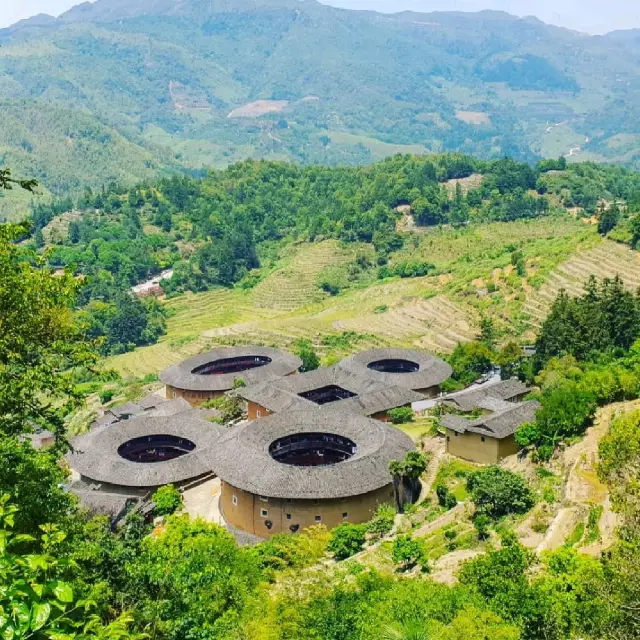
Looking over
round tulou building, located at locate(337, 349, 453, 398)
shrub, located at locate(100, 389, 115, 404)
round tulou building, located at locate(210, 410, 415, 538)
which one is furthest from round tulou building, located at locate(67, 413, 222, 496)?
shrub, located at locate(100, 389, 115, 404)

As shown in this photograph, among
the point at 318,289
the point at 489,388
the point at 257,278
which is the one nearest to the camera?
the point at 489,388

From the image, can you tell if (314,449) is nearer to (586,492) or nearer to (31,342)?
(586,492)

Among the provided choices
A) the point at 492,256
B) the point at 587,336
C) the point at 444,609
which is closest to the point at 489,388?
the point at 587,336

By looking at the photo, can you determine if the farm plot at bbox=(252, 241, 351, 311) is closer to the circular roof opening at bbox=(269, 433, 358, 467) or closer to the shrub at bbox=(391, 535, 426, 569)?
the circular roof opening at bbox=(269, 433, 358, 467)

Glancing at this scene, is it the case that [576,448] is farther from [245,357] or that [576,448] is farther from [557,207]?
[557,207]

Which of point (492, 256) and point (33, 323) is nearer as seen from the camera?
point (33, 323)
